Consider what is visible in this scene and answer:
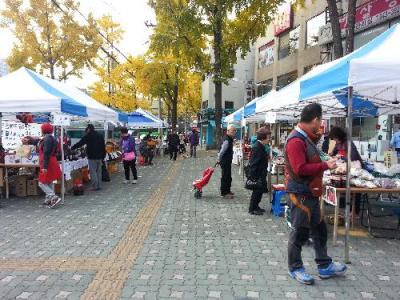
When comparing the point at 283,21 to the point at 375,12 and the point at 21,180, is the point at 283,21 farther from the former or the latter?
the point at 21,180

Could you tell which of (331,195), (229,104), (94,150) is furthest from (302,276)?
(229,104)

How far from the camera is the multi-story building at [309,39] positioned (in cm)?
1664

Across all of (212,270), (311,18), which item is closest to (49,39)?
(311,18)

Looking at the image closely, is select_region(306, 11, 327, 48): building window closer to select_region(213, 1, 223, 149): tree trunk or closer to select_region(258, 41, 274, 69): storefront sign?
select_region(213, 1, 223, 149): tree trunk

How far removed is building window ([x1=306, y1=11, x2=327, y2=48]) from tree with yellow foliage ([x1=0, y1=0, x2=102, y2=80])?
1176cm

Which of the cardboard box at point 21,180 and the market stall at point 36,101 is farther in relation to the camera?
the cardboard box at point 21,180

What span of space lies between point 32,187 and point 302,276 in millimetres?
7942

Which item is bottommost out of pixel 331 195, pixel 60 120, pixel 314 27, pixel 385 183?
pixel 331 195

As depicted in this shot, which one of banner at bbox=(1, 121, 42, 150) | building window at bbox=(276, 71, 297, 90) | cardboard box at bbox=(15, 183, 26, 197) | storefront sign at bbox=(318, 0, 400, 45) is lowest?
cardboard box at bbox=(15, 183, 26, 197)

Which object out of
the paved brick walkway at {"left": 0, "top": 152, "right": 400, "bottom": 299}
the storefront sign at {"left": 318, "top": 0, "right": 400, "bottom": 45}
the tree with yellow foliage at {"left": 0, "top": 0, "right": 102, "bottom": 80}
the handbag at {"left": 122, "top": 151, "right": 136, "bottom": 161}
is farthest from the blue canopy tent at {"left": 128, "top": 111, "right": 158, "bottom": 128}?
the paved brick walkway at {"left": 0, "top": 152, "right": 400, "bottom": 299}

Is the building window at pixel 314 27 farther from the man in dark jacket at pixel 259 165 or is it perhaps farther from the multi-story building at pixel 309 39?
the man in dark jacket at pixel 259 165

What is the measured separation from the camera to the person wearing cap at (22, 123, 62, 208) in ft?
29.2

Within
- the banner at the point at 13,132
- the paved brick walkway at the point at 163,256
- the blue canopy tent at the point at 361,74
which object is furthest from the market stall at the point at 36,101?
the blue canopy tent at the point at 361,74

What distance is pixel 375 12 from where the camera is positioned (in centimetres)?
1688
